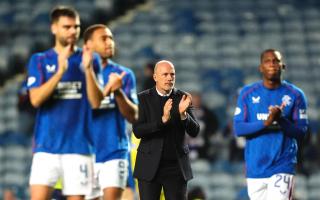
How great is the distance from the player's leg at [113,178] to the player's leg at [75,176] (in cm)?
102

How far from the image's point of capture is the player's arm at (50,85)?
234 inches

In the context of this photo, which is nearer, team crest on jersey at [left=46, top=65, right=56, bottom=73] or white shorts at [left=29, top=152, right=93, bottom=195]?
white shorts at [left=29, top=152, right=93, bottom=195]

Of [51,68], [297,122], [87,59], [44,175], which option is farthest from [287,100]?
[44,175]

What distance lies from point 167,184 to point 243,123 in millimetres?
1647

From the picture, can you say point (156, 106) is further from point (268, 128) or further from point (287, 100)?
point (287, 100)

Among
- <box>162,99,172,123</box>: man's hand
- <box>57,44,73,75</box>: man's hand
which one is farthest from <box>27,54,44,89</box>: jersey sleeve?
<box>162,99,172,123</box>: man's hand

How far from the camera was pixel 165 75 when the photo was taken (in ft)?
18.8

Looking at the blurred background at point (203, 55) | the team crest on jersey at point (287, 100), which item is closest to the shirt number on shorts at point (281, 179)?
the team crest on jersey at point (287, 100)

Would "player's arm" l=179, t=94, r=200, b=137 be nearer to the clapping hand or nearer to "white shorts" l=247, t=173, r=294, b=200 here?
the clapping hand

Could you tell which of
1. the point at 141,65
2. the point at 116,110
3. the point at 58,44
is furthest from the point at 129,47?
the point at 58,44

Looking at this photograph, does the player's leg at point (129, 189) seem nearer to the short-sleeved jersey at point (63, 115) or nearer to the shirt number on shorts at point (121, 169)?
the shirt number on shorts at point (121, 169)

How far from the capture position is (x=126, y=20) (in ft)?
49.4

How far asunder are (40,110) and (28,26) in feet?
27.5

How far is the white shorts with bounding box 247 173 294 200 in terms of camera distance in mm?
7031
